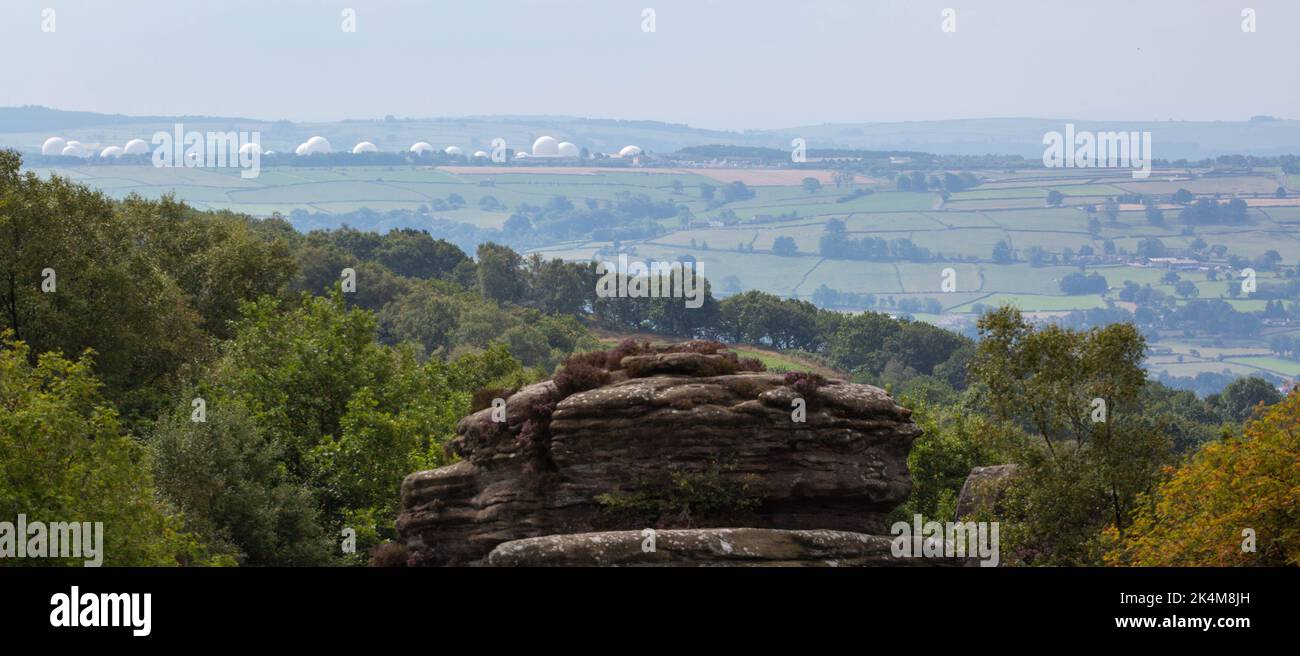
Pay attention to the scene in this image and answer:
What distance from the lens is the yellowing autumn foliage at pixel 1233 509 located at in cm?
2523

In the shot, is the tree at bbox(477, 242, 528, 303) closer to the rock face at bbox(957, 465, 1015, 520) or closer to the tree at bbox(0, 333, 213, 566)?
the rock face at bbox(957, 465, 1015, 520)

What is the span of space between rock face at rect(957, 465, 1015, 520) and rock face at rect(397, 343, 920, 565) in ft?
11.2

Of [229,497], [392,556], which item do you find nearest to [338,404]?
[229,497]

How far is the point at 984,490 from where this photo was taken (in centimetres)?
3350

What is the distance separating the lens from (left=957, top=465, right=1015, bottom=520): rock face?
34188 mm

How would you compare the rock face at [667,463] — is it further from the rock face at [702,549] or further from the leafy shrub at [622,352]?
the rock face at [702,549]

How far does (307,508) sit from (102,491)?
12.5 metres

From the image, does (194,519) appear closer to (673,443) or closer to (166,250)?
(673,443)

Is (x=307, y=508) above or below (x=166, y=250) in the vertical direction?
below

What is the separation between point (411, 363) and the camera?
60875mm

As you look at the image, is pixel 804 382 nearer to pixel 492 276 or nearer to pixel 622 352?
pixel 622 352

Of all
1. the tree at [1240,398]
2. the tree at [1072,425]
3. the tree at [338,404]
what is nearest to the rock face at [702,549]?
the tree at [1072,425]
